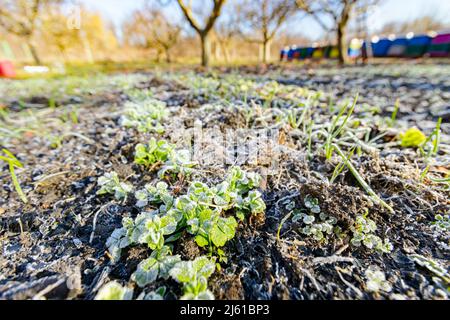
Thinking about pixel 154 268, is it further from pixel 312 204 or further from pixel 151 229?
pixel 312 204

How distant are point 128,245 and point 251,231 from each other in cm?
46

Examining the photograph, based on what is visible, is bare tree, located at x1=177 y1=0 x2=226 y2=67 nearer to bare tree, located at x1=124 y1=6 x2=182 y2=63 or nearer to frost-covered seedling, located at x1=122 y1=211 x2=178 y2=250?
frost-covered seedling, located at x1=122 y1=211 x2=178 y2=250

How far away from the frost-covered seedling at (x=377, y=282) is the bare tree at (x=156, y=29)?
18.8 meters

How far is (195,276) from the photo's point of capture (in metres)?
0.61

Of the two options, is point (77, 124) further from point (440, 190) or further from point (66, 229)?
point (440, 190)

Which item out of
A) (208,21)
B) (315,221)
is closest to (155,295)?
(315,221)

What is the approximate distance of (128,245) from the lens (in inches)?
30.0

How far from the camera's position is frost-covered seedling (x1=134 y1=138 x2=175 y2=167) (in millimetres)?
1117

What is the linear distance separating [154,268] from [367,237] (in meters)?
0.74

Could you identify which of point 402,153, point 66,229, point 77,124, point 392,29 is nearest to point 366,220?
point 402,153

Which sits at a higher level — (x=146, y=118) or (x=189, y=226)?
(x=146, y=118)

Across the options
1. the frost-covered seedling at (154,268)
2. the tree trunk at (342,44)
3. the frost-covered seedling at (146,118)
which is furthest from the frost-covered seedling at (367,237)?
the tree trunk at (342,44)
